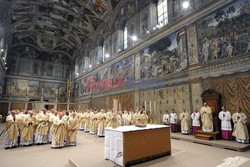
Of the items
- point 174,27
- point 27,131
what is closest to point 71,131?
point 27,131

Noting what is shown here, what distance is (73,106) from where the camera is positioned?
29234mm

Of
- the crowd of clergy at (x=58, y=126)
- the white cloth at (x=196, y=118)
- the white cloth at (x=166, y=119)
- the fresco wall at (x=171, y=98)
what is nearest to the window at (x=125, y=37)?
the fresco wall at (x=171, y=98)

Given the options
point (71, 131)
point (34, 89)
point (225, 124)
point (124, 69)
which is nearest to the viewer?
point (71, 131)

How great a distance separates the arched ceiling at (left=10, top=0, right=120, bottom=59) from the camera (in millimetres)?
20109

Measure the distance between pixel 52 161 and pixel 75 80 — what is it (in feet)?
87.9

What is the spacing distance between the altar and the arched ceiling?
17.5 meters

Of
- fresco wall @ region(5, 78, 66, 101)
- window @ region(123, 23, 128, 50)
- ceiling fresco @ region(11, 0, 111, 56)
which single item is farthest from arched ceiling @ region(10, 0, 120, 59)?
fresco wall @ region(5, 78, 66, 101)

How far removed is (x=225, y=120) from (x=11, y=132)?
10124 millimetres

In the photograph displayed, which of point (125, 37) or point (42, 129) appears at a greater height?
point (125, 37)

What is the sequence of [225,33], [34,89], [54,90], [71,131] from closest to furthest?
[71,131] < [225,33] < [34,89] < [54,90]

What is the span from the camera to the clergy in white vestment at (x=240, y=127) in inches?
274

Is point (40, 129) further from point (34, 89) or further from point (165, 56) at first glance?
point (34, 89)

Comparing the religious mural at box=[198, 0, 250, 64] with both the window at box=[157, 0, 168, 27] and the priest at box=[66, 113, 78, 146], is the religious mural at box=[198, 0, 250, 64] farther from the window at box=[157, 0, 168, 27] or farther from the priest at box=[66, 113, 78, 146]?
the priest at box=[66, 113, 78, 146]

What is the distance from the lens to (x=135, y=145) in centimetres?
458
